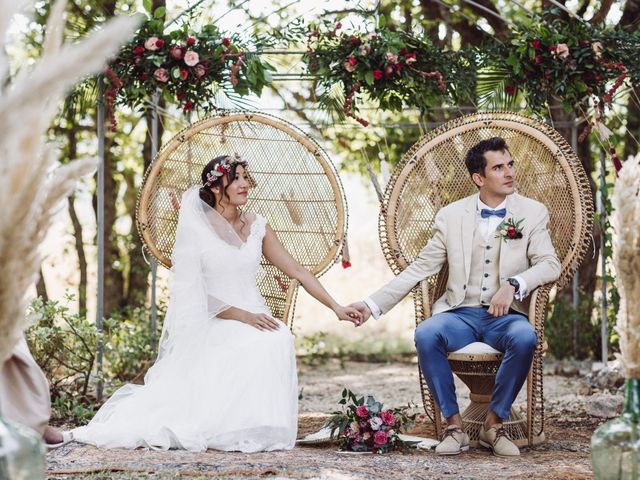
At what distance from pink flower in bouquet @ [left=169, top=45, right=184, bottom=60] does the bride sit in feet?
2.41

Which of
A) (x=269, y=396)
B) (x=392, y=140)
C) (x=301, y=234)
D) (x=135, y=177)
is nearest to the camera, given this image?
(x=269, y=396)

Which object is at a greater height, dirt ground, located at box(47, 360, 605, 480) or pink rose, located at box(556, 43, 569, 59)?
pink rose, located at box(556, 43, 569, 59)

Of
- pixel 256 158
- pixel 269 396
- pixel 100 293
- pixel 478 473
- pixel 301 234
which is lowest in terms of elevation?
pixel 478 473

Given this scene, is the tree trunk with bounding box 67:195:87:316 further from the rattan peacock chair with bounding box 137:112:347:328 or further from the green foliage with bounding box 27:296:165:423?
the rattan peacock chair with bounding box 137:112:347:328

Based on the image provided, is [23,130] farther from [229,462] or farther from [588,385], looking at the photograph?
[588,385]

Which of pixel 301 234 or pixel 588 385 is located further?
pixel 588 385

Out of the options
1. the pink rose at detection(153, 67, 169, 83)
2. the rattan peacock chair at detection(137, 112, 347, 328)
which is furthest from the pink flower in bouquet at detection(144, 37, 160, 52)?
the rattan peacock chair at detection(137, 112, 347, 328)

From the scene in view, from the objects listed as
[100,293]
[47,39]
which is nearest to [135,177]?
[100,293]

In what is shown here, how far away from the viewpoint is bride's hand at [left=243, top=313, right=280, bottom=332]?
445cm

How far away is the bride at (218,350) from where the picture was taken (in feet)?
13.5

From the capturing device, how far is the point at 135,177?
10188 mm

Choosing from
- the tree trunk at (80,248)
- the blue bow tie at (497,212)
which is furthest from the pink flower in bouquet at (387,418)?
the tree trunk at (80,248)

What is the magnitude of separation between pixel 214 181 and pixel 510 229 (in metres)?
1.60

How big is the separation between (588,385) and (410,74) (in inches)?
103
